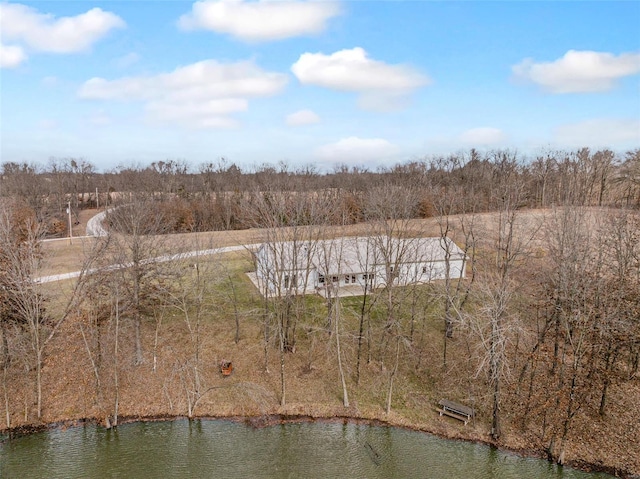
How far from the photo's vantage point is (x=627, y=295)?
19.8 metres

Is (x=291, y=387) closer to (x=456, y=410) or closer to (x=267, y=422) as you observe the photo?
(x=267, y=422)

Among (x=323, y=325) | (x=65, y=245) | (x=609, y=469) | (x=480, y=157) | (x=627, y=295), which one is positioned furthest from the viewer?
(x=480, y=157)

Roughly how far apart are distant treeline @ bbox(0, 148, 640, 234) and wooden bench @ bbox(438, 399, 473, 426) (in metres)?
21.6

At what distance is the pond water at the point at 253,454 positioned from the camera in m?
18.0

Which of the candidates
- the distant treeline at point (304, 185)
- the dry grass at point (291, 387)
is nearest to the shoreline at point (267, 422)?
the dry grass at point (291, 387)

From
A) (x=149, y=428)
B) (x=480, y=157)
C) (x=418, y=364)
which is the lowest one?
(x=149, y=428)

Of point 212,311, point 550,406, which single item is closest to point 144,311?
point 212,311

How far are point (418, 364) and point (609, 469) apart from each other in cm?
989

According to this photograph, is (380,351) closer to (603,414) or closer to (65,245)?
(603,414)

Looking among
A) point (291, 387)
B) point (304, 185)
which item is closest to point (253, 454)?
point (291, 387)

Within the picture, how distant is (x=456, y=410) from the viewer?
69.3 ft

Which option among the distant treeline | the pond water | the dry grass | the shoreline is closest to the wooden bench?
the dry grass

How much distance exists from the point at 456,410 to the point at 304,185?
132 ft

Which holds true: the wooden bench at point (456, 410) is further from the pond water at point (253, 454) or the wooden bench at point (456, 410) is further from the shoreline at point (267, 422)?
the pond water at point (253, 454)
